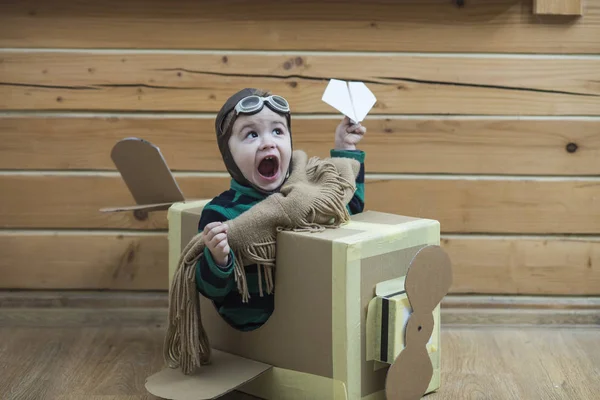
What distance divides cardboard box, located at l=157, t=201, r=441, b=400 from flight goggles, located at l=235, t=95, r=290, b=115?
239mm

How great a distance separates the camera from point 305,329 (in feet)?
4.77

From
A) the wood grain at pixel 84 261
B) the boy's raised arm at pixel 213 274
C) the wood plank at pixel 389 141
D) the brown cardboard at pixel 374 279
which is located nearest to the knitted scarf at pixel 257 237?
the boy's raised arm at pixel 213 274

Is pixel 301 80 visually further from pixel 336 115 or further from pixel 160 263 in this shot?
pixel 160 263

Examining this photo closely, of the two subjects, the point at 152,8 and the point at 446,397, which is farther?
the point at 152,8

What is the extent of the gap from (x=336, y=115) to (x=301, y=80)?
12 centimetres

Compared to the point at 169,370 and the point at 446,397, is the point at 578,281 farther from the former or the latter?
the point at 169,370

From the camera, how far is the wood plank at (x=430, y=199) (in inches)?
77.5

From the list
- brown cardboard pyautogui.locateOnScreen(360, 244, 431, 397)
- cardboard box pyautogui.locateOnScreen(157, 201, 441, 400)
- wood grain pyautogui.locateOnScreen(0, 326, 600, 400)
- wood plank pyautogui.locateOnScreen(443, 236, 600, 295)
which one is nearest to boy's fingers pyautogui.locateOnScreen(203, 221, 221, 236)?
cardboard box pyautogui.locateOnScreen(157, 201, 441, 400)

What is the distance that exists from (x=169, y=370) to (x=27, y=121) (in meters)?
0.79

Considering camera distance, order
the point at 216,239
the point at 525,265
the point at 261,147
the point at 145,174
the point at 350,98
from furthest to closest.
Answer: the point at 525,265
the point at 145,174
the point at 350,98
the point at 261,147
the point at 216,239

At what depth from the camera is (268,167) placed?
152cm

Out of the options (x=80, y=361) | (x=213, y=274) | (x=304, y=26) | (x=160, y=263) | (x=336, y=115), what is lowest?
(x=80, y=361)

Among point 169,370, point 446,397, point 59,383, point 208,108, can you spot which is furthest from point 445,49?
point 59,383

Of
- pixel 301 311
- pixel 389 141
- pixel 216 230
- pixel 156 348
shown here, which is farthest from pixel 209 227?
pixel 389 141
